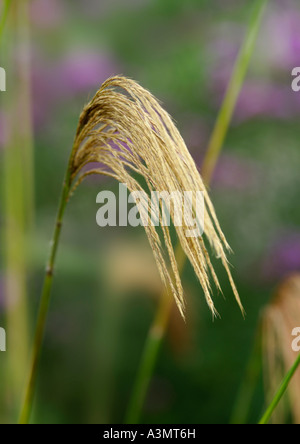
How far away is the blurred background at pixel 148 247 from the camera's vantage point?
4.23 ft

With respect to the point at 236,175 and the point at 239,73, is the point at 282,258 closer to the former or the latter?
the point at 236,175

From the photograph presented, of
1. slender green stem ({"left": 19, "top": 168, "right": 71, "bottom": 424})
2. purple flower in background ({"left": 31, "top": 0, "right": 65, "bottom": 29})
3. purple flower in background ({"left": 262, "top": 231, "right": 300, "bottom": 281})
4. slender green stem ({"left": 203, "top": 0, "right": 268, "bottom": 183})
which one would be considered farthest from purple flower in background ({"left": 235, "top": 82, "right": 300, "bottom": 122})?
slender green stem ({"left": 19, "top": 168, "right": 71, "bottom": 424})

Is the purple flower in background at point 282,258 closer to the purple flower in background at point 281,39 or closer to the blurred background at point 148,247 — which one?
the blurred background at point 148,247

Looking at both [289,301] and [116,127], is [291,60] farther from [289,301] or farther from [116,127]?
[116,127]

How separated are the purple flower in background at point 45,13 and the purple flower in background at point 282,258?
0.89 m

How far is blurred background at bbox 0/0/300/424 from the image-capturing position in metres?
1.29

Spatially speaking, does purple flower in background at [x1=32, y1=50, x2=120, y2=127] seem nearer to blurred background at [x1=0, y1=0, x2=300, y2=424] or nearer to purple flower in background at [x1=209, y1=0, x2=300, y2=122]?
blurred background at [x1=0, y1=0, x2=300, y2=424]

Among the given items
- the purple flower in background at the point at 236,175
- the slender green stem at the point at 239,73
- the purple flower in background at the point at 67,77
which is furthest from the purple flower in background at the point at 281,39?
the slender green stem at the point at 239,73

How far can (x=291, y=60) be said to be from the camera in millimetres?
1496

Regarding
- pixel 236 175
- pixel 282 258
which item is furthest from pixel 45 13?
pixel 282 258

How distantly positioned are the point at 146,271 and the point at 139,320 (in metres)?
0.30

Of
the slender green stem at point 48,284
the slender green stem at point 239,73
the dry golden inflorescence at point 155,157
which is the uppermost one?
the slender green stem at point 239,73

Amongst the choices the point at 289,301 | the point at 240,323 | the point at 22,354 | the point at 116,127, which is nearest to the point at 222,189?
the point at 240,323

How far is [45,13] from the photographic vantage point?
1.75m
